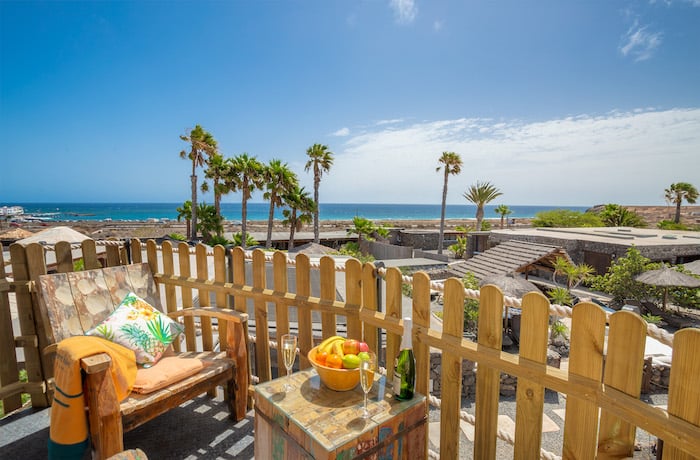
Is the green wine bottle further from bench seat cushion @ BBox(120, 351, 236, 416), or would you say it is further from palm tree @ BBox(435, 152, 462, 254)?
palm tree @ BBox(435, 152, 462, 254)

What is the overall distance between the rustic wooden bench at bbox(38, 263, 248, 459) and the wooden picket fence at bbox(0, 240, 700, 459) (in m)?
0.20

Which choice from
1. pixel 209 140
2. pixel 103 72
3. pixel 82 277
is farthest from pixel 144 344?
pixel 209 140

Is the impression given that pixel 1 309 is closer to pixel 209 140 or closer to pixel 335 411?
pixel 335 411

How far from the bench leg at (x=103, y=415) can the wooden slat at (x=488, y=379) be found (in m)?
1.91

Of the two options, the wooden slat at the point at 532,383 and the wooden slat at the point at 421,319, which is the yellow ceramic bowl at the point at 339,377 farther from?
the wooden slat at the point at 532,383

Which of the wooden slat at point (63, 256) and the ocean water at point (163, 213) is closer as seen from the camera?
the wooden slat at point (63, 256)

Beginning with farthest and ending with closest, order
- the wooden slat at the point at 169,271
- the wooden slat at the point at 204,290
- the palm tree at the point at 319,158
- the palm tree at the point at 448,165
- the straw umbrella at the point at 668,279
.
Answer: the palm tree at the point at 448,165, the palm tree at the point at 319,158, the straw umbrella at the point at 668,279, the wooden slat at the point at 169,271, the wooden slat at the point at 204,290

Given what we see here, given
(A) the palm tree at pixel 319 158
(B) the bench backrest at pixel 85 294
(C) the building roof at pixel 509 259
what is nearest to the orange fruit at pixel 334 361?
(B) the bench backrest at pixel 85 294

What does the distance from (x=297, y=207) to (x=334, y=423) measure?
22.1m

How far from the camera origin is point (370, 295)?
1.96 m

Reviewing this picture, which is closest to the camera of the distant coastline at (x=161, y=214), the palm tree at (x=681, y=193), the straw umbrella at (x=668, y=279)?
the straw umbrella at (x=668, y=279)

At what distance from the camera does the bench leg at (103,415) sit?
1.62 m

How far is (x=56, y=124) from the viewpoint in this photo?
5744cm

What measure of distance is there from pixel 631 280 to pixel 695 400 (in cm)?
1254
